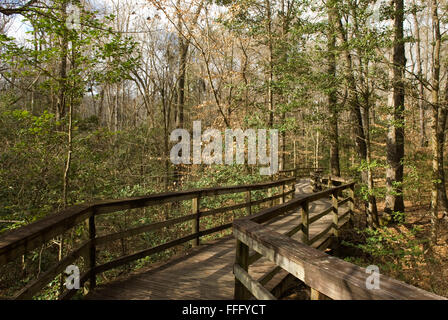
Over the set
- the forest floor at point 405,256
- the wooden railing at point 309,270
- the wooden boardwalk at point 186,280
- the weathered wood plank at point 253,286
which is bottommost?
the forest floor at point 405,256

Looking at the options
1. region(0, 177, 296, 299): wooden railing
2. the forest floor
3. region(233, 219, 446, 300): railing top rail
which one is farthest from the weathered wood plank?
the forest floor

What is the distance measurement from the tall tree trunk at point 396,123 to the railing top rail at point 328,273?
22.2ft

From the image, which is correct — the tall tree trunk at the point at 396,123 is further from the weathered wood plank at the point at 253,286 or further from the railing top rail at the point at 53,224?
the railing top rail at the point at 53,224

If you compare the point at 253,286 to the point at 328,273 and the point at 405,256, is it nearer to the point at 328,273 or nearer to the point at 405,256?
the point at 328,273

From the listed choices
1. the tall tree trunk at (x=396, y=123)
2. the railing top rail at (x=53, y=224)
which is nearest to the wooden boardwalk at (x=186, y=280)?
the railing top rail at (x=53, y=224)

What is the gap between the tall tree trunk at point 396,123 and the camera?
717 centimetres

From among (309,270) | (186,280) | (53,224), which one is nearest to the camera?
(309,270)

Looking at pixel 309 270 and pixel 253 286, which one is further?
pixel 253 286

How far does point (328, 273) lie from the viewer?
122cm

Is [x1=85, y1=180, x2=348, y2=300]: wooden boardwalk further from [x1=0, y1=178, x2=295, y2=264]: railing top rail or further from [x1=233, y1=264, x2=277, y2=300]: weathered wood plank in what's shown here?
[x1=0, y1=178, x2=295, y2=264]: railing top rail

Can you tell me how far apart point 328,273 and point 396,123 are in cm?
731

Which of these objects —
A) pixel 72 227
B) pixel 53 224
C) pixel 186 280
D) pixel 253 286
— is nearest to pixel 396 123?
pixel 186 280
